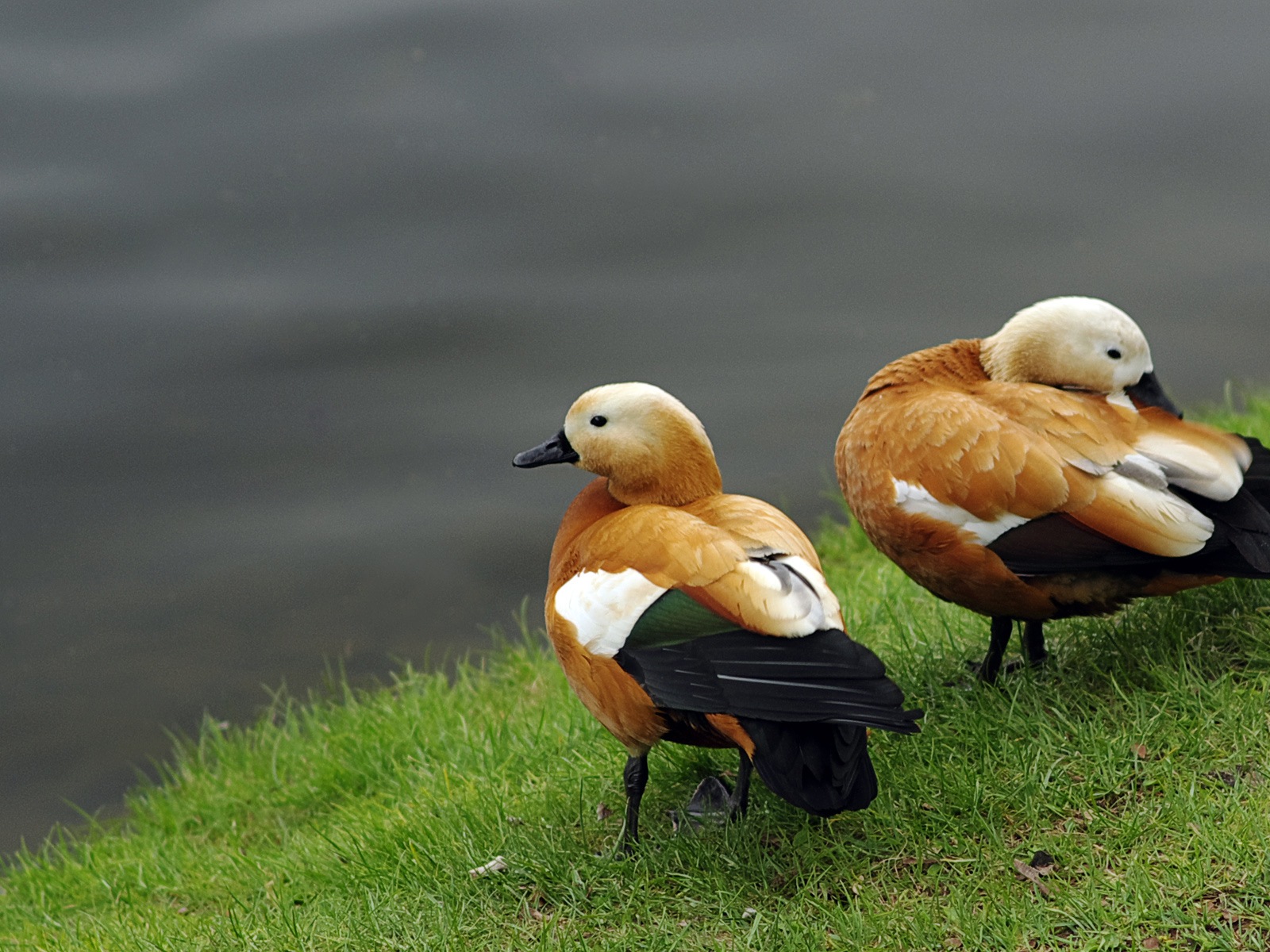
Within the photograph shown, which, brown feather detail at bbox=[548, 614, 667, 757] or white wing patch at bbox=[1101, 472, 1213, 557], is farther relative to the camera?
white wing patch at bbox=[1101, 472, 1213, 557]

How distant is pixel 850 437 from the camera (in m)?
4.09

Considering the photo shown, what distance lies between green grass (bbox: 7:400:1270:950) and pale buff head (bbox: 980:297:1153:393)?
809 mm

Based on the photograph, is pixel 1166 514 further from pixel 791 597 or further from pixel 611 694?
pixel 611 694

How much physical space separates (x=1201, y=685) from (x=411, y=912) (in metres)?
2.42

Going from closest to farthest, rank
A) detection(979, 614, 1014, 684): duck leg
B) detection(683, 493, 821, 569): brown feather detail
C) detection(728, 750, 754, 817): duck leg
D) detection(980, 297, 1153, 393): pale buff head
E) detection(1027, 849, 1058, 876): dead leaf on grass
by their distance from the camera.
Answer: detection(1027, 849, 1058, 876): dead leaf on grass, detection(683, 493, 821, 569): brown feather detail, detection(728, 750, 754, 817): duck leg, detection(979, 614, 1014, 684): duck leg, detection(980, 297, 1153, 393): pale buff head

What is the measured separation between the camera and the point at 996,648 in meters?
4.02

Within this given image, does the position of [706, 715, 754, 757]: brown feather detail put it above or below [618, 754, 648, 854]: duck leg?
above

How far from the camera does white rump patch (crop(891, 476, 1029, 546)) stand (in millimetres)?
3625

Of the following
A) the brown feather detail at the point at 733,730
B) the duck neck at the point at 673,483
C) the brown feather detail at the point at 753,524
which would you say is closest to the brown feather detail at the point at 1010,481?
the brown feather detail at the point at 753,524

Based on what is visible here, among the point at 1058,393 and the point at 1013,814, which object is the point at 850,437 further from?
the point at 1013,814

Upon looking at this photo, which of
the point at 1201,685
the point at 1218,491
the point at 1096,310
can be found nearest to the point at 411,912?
the point at 1201,685

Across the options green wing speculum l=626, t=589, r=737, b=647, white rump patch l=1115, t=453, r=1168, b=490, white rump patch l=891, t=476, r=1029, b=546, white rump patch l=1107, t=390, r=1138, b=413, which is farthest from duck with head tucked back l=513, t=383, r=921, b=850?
white rump patch l=1107, t=390, r=1138, b=413

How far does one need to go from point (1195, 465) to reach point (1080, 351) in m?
0.64

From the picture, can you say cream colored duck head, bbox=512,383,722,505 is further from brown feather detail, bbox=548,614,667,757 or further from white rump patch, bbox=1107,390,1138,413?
white rump patch, bbox=1107,390,1138,413
